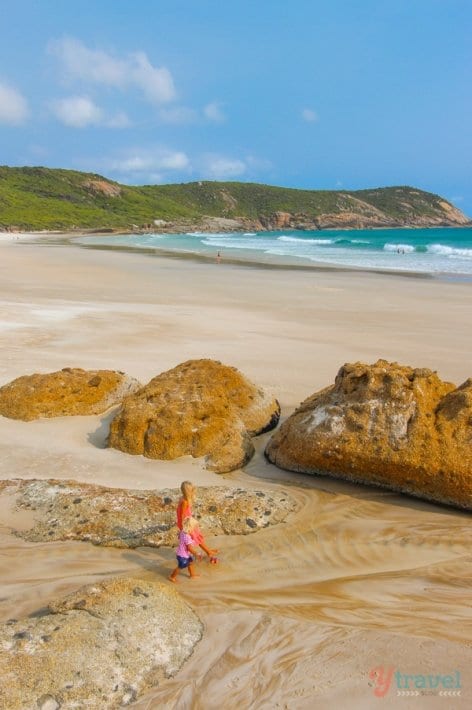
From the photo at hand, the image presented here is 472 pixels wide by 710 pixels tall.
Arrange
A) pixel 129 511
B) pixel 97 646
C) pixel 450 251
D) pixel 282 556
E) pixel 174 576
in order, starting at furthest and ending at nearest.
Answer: pixel 450 251 → pixel 129 511 → pixel 282 556 → pixel 174 576 → pixel 97 646

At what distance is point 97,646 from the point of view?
3514 millimetres

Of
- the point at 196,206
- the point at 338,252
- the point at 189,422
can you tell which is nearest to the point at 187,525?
the point at 189,422

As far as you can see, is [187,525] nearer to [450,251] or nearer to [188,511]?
[188,511]

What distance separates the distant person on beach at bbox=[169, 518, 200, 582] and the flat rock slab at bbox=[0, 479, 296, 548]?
1.60ft

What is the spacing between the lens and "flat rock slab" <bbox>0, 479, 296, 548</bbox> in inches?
205

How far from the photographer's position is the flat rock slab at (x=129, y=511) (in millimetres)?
5219

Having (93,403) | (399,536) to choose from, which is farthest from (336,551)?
(93,403)

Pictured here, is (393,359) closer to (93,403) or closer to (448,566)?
(93,403)

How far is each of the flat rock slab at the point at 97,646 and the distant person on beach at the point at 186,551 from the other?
18.6 inches

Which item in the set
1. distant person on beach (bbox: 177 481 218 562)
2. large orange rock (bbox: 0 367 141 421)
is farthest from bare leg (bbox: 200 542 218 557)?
large orange rock (bbox: 0 367 141 421)

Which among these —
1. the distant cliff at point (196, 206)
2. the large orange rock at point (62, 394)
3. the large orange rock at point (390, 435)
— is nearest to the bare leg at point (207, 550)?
the large orange rock at point (390, 435)

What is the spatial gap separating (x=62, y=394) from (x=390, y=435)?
4.55 meters

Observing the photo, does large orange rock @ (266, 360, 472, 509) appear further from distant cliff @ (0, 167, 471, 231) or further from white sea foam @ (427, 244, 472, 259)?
distant cliff @ (0, 167, 471, 231)

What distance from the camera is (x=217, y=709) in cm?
333
